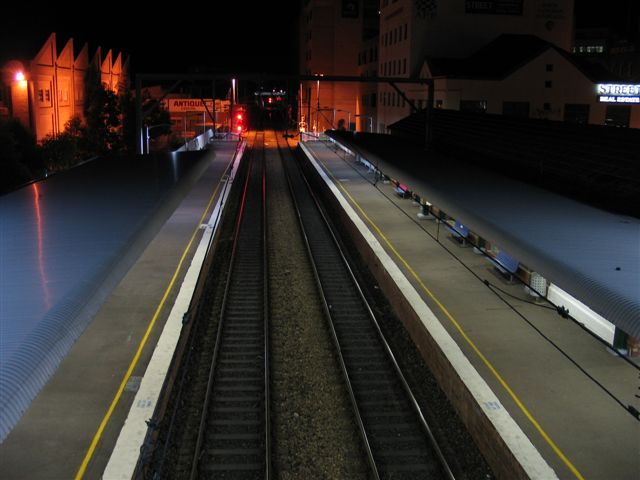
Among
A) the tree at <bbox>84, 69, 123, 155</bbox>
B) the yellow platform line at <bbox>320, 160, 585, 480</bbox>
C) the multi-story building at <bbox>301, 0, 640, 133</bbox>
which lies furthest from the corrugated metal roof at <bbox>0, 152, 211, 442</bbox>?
the tree at <bbox>84, 69, 123, 155</bbox>

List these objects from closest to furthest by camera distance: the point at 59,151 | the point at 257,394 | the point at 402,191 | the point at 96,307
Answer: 1. the point at 96,307
2. the point at 257,394
3. the point at 402,191
4. the point at 59,151

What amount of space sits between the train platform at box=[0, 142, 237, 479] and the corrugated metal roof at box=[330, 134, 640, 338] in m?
5.70

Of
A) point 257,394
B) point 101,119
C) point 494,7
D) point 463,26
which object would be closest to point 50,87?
point 101,119

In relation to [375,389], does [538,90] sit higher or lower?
higher

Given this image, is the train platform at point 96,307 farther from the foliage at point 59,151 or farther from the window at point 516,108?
the window at point 516,108

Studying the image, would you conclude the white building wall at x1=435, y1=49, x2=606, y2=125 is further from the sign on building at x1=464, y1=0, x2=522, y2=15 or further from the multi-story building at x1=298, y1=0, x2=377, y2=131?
the multi-story building at x1=298, y1=0, x2=377, y2=131

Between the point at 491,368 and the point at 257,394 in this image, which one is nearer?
the point at 491,368

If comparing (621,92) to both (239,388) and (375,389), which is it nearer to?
(375,389)

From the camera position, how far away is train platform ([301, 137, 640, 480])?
25.5ft

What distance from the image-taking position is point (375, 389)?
10.5 meters

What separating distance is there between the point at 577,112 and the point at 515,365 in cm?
3602

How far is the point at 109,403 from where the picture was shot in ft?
29.4

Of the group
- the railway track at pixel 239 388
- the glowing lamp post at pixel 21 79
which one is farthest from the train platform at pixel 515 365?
the glowing lamp post at pixel 21 79

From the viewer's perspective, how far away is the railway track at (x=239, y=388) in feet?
27.4
